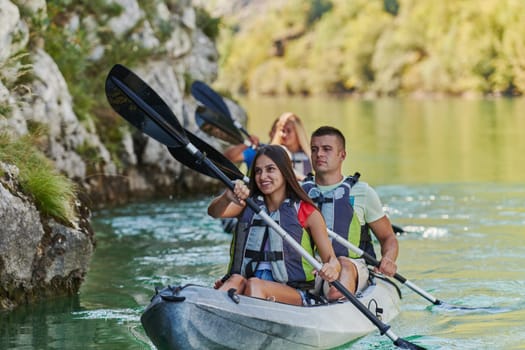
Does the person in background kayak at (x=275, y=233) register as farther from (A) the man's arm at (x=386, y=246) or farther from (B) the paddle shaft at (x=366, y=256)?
(A) the man's arm at (x=386, y=246)

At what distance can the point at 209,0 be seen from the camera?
20953mm

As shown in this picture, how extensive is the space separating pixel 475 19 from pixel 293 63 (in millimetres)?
45362

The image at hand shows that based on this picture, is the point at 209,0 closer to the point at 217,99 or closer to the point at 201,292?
the point at 217,99

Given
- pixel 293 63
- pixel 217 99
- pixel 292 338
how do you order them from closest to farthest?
pixel 292 338, pixel 217 99, pixel 293 63

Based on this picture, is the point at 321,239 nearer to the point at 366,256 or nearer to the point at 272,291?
the point at 272,291

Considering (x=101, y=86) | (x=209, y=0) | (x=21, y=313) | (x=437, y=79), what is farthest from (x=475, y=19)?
(x=21, y=313)

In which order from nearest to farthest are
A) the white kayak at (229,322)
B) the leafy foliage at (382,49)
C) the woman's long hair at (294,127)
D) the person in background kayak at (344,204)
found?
the white kayak at (229,322)
the person in background kayak at (344,204)
the woman's long hair at (294,127)
the leafy foliage at (382,49)

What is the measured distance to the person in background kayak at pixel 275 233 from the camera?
6.61m

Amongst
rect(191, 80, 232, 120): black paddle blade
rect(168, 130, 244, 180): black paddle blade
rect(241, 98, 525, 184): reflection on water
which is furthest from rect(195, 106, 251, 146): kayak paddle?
rect(168, 130, 244, 180): black paddle blade

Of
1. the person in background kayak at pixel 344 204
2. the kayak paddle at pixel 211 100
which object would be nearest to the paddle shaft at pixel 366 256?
the person in background kayak at pixel 344 204

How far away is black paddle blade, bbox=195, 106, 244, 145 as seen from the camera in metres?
13.2

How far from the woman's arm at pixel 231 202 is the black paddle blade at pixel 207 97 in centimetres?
642

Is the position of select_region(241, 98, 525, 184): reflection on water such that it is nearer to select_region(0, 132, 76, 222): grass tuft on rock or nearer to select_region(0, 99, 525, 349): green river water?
select_region(0, 99, 525, 349): green river water

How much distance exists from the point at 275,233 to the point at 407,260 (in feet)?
13.8
